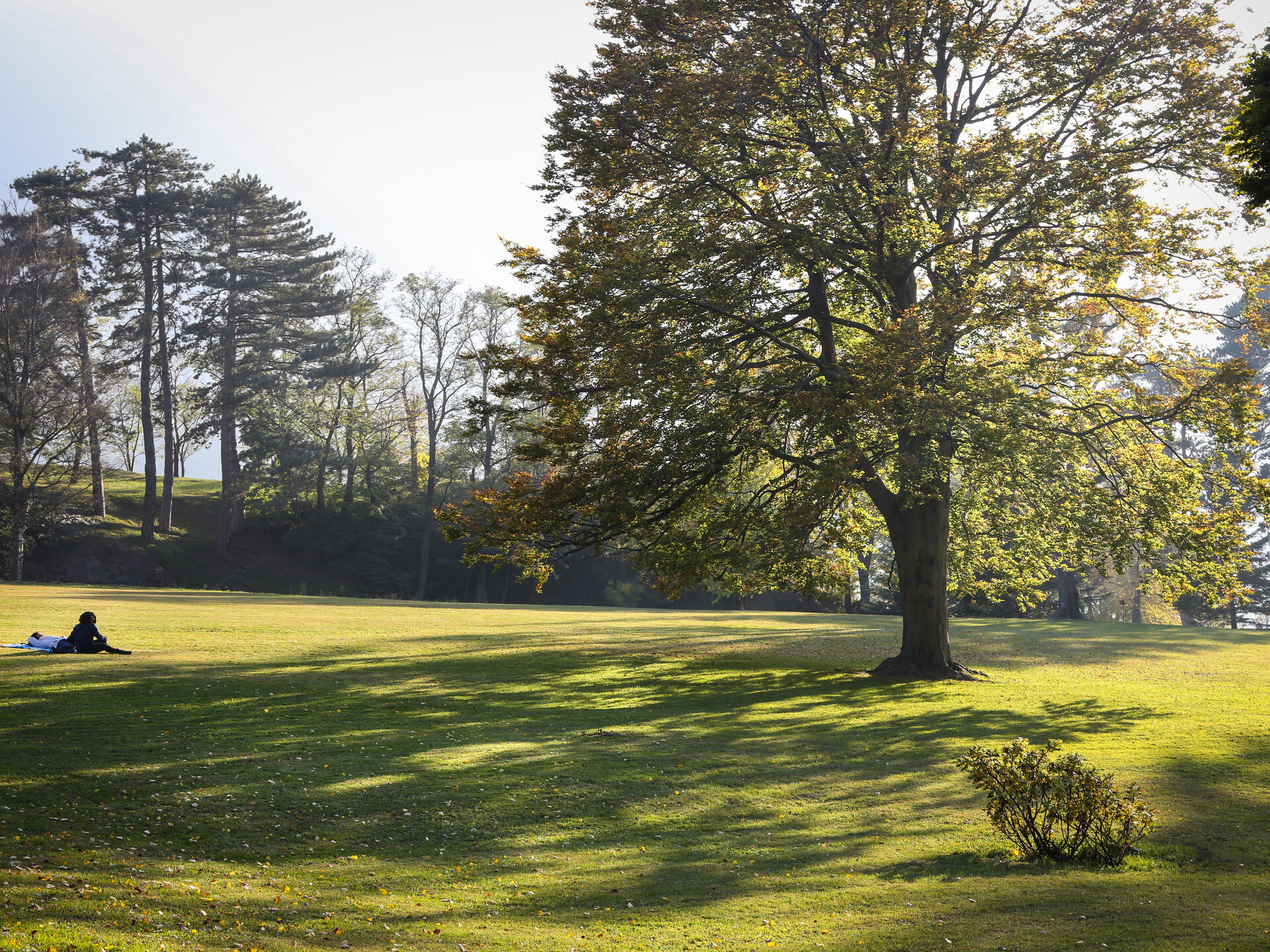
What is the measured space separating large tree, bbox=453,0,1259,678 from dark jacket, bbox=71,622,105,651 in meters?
7.87

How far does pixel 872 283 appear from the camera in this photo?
66.6 feet

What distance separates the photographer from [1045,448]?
59.2ft

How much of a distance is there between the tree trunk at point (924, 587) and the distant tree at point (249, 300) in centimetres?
4924

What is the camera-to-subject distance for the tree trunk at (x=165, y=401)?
5525cm

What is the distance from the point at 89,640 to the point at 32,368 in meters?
33.5

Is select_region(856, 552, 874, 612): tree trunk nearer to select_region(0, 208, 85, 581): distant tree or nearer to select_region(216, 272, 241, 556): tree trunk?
select_region(216, 272, 241, 556): tree trunk

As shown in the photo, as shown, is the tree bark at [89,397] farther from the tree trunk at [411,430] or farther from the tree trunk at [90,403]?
the tree trunk at [411,430]

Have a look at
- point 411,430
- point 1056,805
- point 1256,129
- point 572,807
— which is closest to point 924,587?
point 1056,805

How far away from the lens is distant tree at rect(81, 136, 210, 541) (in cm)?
5628

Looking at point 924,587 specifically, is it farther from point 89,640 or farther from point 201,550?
point 201,550

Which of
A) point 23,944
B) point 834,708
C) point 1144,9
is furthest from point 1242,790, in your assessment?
point 1144,9

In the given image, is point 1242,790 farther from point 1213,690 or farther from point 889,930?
point 1213,690

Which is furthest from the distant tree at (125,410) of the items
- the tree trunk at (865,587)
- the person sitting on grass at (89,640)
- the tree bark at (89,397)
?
the tree trunk at (865,587)

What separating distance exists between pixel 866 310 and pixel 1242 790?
1413cm
